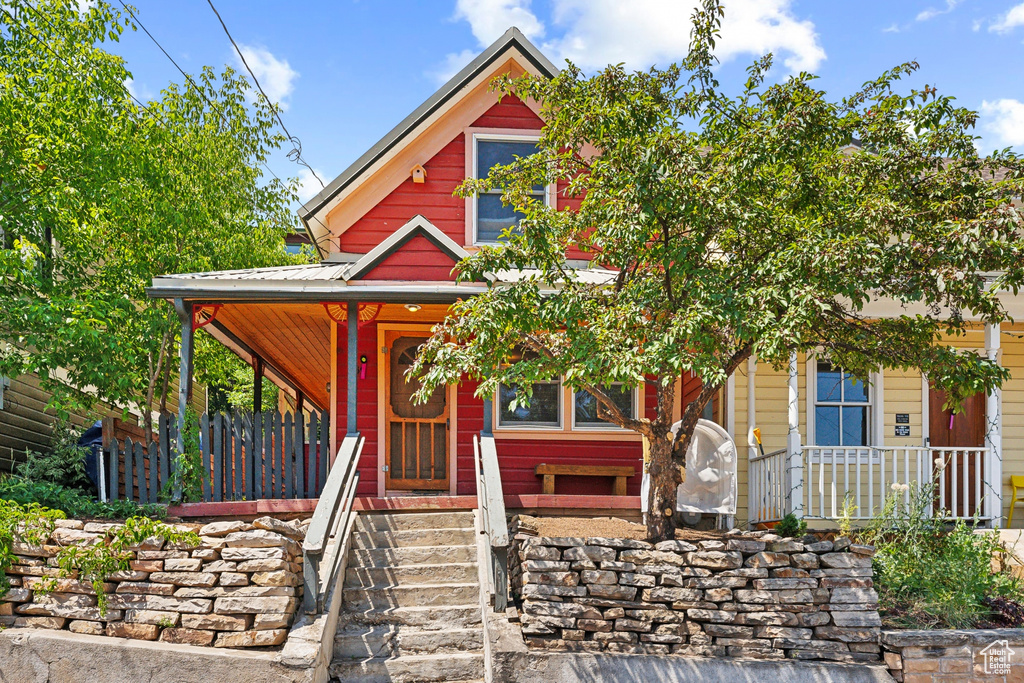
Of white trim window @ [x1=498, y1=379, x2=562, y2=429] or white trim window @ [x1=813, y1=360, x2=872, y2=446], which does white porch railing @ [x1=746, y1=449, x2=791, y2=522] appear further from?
white trim window @ [x1=498, y1=379, x2=562, y2=429]

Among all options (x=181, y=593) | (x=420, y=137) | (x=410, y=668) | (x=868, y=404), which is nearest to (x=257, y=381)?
(x=420, y=137)

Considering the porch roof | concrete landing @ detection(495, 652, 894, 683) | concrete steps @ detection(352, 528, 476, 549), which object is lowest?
concrete landing @ detection(495, 652, 894, 683)

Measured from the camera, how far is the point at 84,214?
896 cm

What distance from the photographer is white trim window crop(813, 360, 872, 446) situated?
1010cm

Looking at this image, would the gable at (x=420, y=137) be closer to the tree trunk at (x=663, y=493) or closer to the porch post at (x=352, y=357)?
the porch post at (x=352, y=357)

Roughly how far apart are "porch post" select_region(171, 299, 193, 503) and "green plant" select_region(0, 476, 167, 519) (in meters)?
0.40

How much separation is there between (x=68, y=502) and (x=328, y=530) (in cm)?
277

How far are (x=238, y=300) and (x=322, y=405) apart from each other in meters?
10.6

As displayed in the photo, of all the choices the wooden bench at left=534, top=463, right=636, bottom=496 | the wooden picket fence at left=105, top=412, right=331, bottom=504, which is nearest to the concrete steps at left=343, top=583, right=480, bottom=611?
the wooden picket fence at left=105, top=412, right=331, bottom=504

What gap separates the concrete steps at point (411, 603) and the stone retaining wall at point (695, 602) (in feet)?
2.65

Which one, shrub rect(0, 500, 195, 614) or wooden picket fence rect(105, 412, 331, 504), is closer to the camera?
shrub rect(0, 500, 195, 614)

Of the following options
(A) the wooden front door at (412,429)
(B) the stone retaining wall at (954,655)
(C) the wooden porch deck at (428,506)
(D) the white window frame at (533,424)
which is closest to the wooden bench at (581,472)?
(D) the white window frame at (533,424)

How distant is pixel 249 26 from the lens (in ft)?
29.8

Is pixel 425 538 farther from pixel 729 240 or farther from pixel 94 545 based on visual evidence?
pixel 729 240
